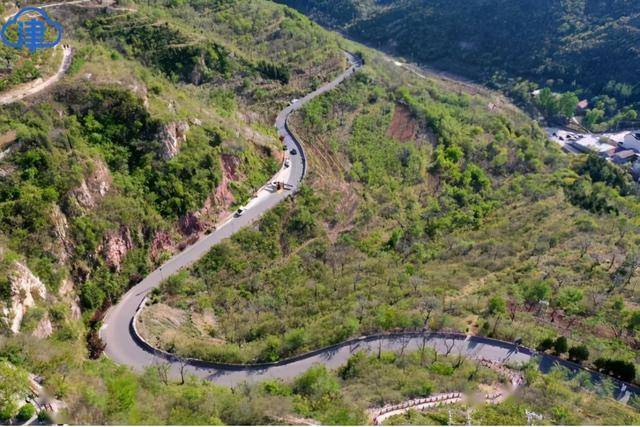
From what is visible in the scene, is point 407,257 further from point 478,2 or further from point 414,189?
point 478,2

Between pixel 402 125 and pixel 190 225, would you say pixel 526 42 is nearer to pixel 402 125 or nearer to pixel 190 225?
pixel 402 125

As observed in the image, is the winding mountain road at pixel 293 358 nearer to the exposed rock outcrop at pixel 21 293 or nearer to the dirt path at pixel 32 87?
the exposed rock outcrop at pixel 21 293

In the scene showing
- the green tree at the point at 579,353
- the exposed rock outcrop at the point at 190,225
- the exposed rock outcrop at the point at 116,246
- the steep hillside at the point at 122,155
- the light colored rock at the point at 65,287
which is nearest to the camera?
the green tree at the point at 579,353

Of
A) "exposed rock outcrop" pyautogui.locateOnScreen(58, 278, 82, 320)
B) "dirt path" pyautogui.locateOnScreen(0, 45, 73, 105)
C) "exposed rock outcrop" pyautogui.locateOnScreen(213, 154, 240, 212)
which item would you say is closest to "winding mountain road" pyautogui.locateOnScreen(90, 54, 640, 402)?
"exposed rock outcrop" pyautogui.locateOnScreen(58, 278, 82, 320)

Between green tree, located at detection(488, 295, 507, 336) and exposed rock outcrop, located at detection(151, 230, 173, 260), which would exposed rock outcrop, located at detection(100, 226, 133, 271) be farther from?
green tree, located at detection(488, 295, 507, 336)

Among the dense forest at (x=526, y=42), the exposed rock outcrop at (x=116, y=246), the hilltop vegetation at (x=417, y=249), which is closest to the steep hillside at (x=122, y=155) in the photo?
the exposed rock outcrop at (x=116, y=246)

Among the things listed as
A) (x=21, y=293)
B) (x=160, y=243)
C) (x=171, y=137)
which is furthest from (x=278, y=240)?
(x=21, y=293)
